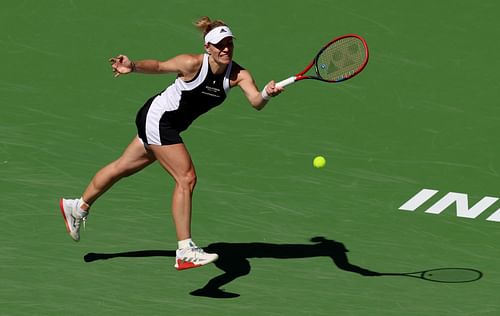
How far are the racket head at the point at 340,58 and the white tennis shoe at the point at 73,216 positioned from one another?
2.68m

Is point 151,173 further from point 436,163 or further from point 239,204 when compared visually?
point 436,163

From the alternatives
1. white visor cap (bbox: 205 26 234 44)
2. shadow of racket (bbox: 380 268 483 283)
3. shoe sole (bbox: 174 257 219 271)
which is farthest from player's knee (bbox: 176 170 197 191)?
shadow of racket (bbox: 380 268 483 283)

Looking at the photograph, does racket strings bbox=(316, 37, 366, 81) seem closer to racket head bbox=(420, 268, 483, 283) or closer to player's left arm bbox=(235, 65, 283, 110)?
player's left arm bbox=(235, 65, 283, 110)

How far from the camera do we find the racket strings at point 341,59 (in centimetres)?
1361

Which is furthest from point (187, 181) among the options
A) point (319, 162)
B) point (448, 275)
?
point (319, 162)

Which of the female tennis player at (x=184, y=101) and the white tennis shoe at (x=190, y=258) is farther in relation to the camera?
the female tennis player at (x=184, y=101)

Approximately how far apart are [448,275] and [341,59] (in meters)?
2.28

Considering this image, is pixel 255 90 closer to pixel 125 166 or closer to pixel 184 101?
pixel 184 101

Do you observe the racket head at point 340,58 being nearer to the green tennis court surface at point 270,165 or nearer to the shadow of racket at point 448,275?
the green tennis court surface at point 270,165

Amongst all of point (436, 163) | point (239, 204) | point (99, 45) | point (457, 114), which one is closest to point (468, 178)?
point (436, 163)

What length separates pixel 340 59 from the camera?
1374 centimetres

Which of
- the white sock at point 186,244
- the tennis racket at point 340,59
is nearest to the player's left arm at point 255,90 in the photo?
the tennis racket at point 340,59

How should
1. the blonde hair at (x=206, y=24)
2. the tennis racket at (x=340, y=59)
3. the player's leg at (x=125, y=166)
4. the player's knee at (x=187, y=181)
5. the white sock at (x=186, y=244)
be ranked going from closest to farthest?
the white sock at (x=186, y=244) < the player's knee at (x=187, y=181) < the blonde hair at (x=206, y=24) < the tennis racket at (x=340, y=59) < the player's leg at (x=125, y=166)

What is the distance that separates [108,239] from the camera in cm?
1427
